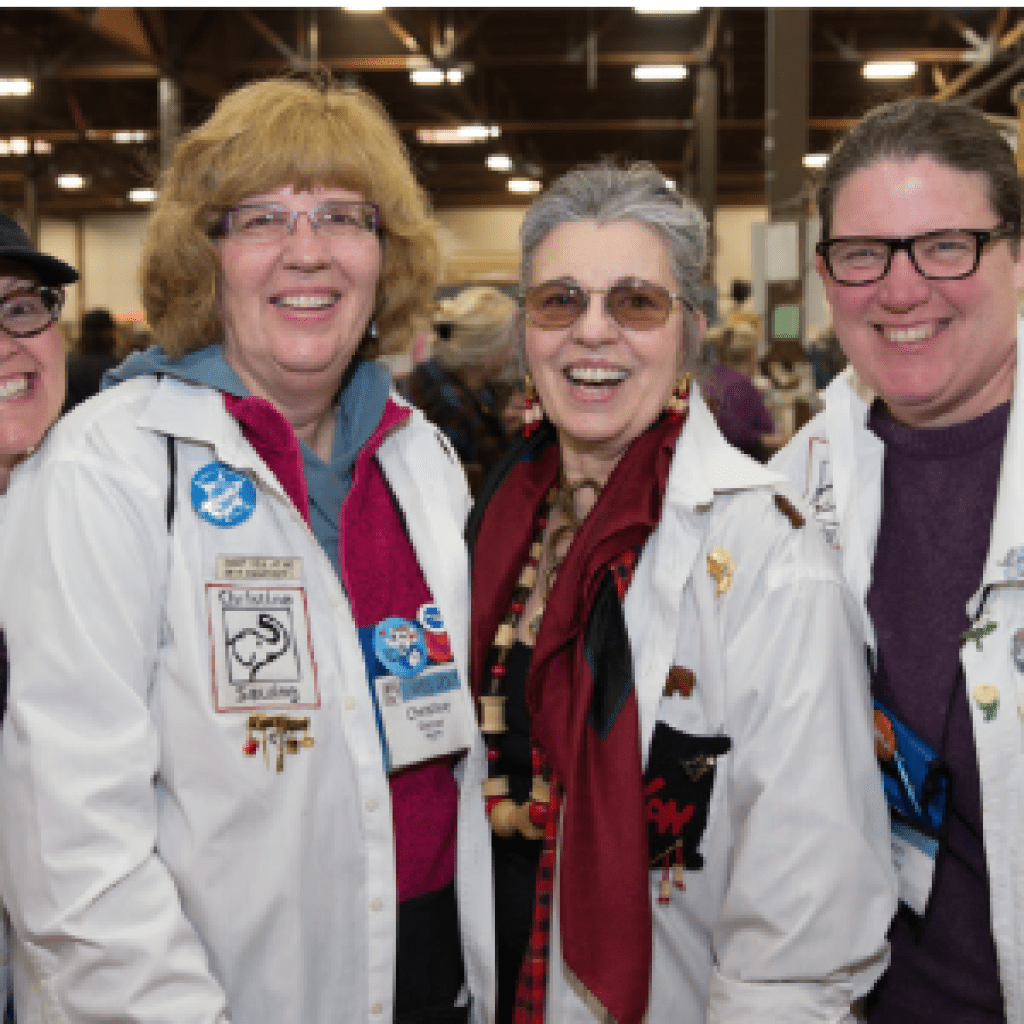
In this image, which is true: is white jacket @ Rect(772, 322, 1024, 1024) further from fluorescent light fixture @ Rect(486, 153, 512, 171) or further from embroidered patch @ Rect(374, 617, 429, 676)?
fluorescent light fixture @ Rect(486, 153, 512, 171)

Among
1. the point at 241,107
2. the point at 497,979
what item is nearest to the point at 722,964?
the point at 497,979

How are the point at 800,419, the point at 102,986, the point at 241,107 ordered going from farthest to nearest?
1. the point at 800,419
2. the point at 241,107
3. the point at 102,986

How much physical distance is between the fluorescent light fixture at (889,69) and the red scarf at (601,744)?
294 inches

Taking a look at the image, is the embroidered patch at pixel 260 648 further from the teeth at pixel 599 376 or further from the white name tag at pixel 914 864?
the white name tag at pixel 914 864

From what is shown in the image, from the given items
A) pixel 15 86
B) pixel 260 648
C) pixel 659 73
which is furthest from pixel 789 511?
pixel 15 86

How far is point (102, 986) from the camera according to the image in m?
1.50

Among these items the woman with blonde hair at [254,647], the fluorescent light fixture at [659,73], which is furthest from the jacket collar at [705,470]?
the fluorescent light fixture at [659,73]

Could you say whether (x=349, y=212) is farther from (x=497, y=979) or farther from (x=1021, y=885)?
(x=1021, y=885)

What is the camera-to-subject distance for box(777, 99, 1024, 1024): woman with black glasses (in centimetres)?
165

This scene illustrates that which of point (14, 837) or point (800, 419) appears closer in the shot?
point (14, 837)

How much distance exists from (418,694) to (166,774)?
16.5 inches

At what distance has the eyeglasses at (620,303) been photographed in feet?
6.04

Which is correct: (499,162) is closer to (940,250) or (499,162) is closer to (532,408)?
(532,408)

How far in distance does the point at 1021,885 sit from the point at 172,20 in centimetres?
903
